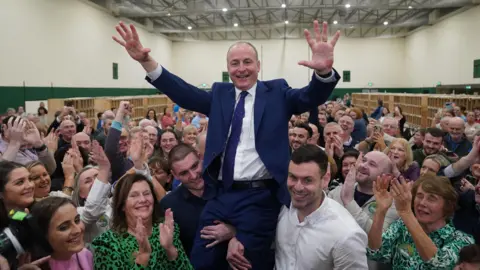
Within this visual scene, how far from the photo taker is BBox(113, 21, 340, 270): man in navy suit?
2623 millimetres

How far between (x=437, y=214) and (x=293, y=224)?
3.05ft

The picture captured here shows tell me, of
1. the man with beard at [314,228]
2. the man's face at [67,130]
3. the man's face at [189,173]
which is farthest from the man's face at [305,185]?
the man's face at [67,130]

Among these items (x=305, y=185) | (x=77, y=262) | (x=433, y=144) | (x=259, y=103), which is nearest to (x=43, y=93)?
(x=433, y=144)

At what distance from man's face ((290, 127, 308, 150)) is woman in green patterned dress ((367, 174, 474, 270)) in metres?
2.61

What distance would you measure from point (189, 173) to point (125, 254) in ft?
2.63

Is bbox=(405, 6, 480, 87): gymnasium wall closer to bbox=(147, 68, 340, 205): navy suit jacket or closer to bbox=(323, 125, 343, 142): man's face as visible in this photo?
bbox=(323, 125, 343, 142): man's face

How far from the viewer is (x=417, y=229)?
2541 millimetres

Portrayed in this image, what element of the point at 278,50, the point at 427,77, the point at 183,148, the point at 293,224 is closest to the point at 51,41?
the point at 183,148

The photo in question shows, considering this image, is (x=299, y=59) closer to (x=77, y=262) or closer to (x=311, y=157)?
(x=311, y=157)

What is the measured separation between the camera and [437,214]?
2.72m

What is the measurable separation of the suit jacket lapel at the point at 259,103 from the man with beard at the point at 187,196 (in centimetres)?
63

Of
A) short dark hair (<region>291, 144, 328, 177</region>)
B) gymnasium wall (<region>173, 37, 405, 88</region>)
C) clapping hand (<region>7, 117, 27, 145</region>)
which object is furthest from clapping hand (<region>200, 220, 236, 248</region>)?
gymnasium wall (<region>173, 37, 405, 88</region>)

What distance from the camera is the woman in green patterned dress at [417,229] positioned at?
2.54 metres

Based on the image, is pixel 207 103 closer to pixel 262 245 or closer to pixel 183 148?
pixel 183 148
